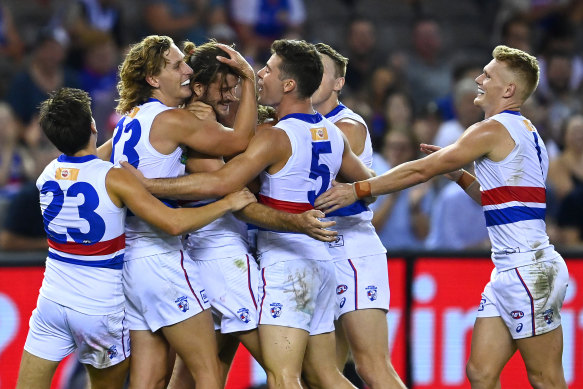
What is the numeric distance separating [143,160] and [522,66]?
256 cm

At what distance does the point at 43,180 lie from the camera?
5.81m

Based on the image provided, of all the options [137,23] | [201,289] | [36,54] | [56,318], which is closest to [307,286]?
[201,289]

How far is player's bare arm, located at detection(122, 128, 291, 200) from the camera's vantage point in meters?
5.75

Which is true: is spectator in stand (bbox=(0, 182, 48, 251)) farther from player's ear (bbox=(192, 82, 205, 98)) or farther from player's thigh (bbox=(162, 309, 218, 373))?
player's thigh (bbox=(162, 309, 218, 373))

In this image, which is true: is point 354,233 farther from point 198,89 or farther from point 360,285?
point 198,89

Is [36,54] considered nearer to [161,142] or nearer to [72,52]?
[72,52]

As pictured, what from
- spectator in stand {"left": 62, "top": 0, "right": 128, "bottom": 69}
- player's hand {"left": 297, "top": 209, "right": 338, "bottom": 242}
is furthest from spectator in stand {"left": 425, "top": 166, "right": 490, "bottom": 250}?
spectator in stand {"left": 62, "top": 0, "right": 128, "bottom": 69}

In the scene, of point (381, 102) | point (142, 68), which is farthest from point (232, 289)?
point (381, 102)

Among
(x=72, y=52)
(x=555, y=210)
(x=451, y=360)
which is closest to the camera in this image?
(x=451, y=360)

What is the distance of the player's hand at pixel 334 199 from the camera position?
19.8ft

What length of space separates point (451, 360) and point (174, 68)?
402cm

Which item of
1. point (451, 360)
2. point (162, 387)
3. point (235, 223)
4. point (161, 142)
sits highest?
point (161, 142)

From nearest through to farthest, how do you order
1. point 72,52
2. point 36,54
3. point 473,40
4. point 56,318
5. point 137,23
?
point 56,318 → point 36,54 → point 72,52 → point 137,23 → point 473,40

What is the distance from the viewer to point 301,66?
5949 millimetres
